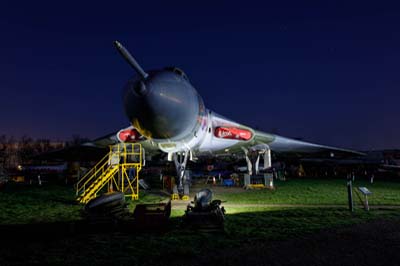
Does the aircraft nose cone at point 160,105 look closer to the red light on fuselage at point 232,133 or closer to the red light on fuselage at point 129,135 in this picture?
the red light on fuselage at point 129,135

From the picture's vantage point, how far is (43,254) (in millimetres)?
6223

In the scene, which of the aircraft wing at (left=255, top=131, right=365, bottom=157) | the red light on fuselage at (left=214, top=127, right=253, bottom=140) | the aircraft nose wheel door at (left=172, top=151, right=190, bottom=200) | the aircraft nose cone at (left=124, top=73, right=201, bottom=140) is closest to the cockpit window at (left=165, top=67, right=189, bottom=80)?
the aircraft nose cone at (left=124, top=73, right=201, bottom=140)

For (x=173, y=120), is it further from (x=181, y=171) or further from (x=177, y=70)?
(x=181, y=171)

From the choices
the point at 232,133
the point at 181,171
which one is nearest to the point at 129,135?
the point at 181,171

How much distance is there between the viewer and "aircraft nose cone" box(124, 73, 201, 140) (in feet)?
29.6

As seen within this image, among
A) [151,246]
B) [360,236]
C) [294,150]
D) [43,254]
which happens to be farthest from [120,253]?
[294,150]

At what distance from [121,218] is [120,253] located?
3228mm

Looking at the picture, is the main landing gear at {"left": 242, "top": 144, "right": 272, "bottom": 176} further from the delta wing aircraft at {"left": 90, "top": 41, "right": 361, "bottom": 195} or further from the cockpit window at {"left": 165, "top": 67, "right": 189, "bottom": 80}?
the cockpit window at {"left": 165, "top": 67, "right": 189, "bottom": 80}

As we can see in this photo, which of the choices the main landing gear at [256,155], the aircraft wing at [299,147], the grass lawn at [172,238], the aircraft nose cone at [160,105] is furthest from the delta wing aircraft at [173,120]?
the grass lawn at [172,238]

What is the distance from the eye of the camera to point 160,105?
30.4ft

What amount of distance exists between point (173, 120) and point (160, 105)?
99cm

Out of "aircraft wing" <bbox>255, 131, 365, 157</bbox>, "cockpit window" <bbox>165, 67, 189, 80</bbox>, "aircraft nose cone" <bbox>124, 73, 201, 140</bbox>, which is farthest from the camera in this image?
"aircraft wing" <bbox>255, 131, 365, 157</bbox>

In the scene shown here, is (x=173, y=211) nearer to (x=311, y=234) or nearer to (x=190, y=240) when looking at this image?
(x=190, y=240)

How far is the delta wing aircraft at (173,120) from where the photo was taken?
909 cm
